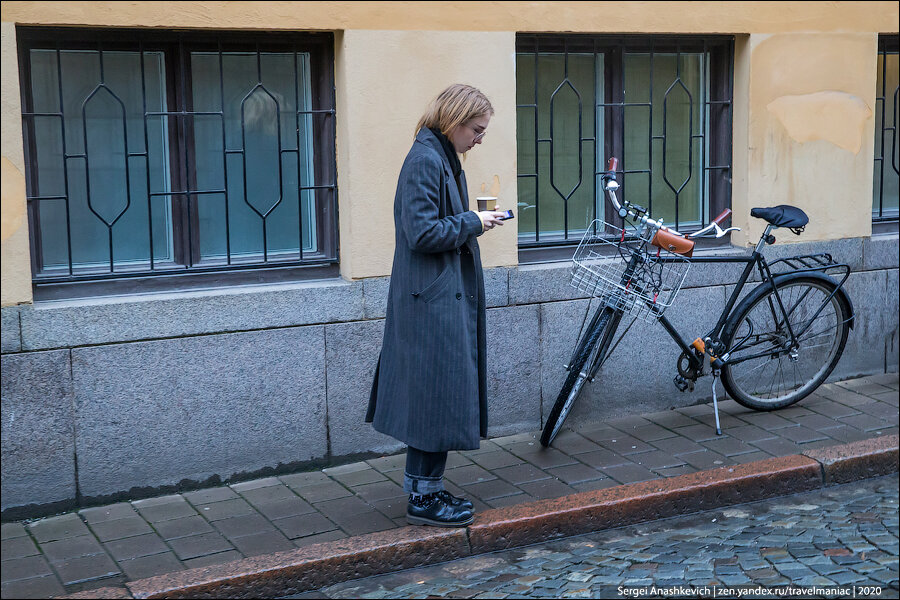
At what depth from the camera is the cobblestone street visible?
424 cm

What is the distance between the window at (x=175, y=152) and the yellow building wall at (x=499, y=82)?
208mm

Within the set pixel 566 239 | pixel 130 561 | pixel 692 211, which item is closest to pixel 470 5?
pixel 566 239

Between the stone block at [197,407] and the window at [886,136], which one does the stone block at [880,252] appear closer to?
the window at [886,136]

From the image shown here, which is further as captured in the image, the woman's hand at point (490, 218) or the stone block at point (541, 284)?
the stone block at point (541, 284)

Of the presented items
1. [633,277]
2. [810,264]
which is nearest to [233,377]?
[633,277]

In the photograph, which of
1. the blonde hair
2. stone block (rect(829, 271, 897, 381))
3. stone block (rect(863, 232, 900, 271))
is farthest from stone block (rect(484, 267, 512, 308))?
stone block (rect(863, 232, 900, 271))

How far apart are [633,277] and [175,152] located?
2.46 m

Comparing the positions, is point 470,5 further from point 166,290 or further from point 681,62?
point 166,290

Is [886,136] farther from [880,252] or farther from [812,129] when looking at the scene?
[812,129]

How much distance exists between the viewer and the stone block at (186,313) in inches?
191

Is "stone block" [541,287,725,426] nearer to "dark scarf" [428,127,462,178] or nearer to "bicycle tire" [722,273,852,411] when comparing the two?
"bicycle tire" [722,273,852,411]

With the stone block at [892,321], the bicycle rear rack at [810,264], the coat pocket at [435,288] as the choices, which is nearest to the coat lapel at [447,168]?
the coat pocket at [435,288]

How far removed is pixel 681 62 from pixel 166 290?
3.44m

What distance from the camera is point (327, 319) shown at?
545 centimetres
